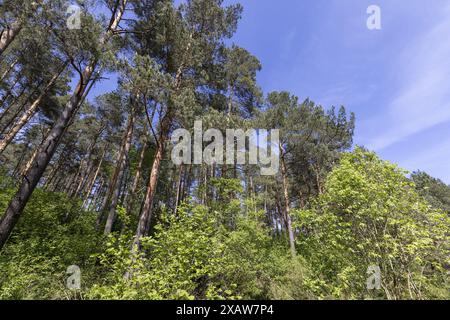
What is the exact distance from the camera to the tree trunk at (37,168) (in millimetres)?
4352

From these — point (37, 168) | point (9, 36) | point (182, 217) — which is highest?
point (9, 36)

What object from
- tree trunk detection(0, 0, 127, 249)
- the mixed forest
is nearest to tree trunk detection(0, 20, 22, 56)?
the mixed forest

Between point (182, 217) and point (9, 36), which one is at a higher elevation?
point (9, 36)

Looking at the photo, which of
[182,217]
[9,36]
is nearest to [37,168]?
[182,217]

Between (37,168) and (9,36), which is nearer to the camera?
(37,168)

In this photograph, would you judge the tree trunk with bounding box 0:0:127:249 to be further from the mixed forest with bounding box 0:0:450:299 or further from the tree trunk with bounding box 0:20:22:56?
the tree trunk with bounding box 0:20:22:56

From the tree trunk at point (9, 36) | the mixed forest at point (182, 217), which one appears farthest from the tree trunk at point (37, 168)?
the tree trunk at point (9, 36)

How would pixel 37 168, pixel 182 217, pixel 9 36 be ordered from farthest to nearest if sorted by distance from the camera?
pixel 9 36 < pixel 182 217 < pixel 37 168

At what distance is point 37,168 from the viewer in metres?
4.85

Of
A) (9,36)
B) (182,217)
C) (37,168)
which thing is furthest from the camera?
(9,36)

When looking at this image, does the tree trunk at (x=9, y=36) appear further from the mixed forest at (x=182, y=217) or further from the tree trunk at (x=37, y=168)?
the tree trunk at (x=37, y=168)

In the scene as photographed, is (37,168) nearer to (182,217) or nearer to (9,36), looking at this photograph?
(182,217)

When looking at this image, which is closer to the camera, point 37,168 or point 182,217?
point 37,168
